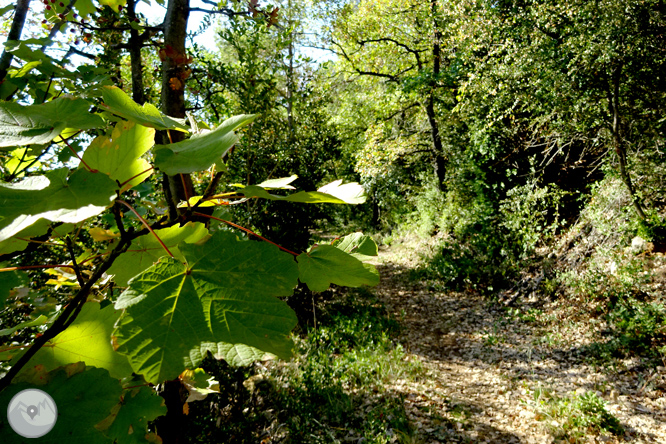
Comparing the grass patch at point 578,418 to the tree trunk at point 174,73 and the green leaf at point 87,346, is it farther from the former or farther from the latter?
the green leaf at point 87,346

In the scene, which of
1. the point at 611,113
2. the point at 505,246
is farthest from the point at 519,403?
the point at 611,113

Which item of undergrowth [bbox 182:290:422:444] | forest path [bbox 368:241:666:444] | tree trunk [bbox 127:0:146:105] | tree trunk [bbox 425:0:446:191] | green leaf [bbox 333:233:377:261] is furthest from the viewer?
tree trunk [bbox 425:0:446:191]

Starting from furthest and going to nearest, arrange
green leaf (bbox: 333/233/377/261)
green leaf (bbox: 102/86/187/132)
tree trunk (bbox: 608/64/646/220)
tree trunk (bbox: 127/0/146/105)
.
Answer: tree trunk (bbox: 608/64/646/220) → tree trunk (bbox: 127/0/146/105) → green leaf (bbox: 333/233/377/261) → green leaf (bbox: 102/86/187/132)

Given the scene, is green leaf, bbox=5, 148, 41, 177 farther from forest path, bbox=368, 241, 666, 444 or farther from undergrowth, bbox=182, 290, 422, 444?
forest path, bbox=368, 241, 666, 444

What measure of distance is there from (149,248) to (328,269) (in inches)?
9.6

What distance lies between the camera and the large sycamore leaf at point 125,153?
16.0 inches

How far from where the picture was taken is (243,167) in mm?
4758

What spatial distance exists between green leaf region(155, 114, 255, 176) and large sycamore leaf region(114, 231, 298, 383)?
74 mm

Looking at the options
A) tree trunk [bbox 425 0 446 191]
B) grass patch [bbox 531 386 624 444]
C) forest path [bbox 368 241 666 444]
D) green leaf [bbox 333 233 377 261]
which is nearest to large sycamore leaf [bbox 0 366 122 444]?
green leaf [bbox 333 233 377 261]

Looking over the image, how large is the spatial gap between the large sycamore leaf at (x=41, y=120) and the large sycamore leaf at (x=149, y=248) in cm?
14

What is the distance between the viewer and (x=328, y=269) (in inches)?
18.2

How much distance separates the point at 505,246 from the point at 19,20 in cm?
729

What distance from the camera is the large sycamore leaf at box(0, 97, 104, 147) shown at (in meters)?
0.32

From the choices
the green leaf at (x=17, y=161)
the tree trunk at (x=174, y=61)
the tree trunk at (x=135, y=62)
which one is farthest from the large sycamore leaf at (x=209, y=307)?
the tree trunk at (x=135, y=62)
